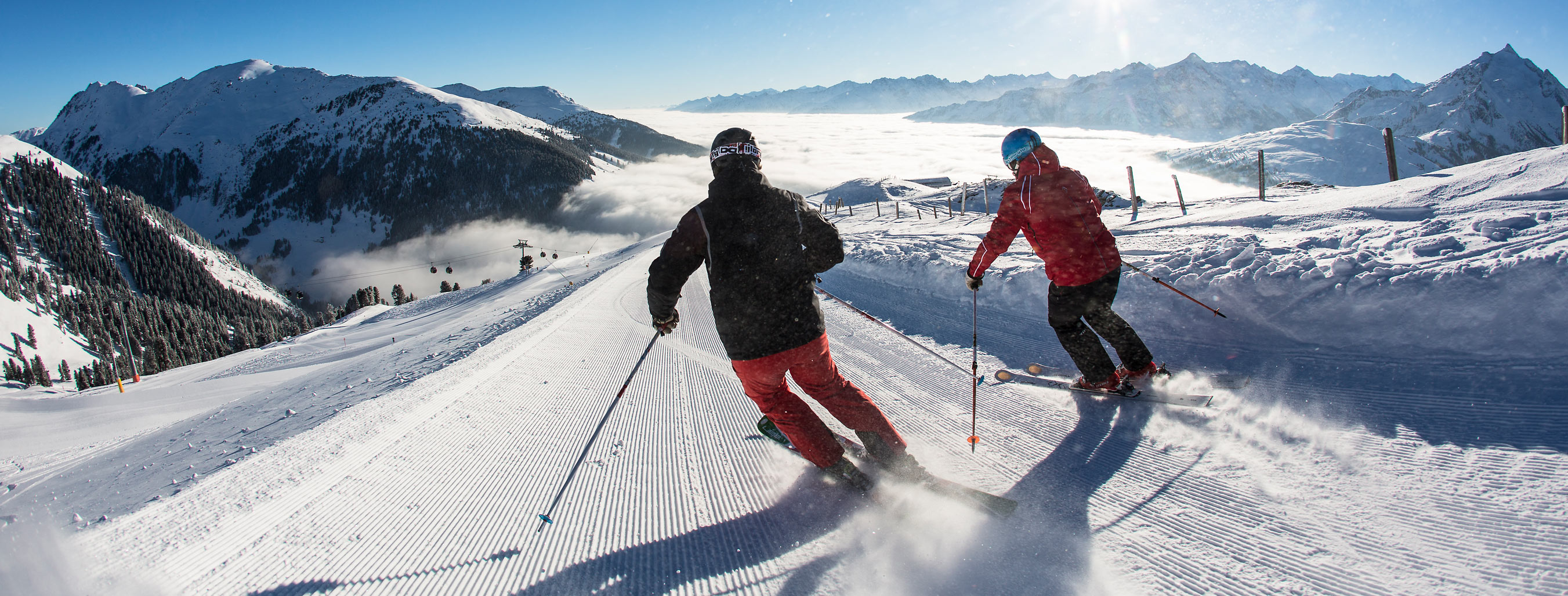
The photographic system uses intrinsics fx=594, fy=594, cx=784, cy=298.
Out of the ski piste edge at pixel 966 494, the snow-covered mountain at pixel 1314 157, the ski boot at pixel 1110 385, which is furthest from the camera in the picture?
the snow-covered mountain at pixel 1314 157

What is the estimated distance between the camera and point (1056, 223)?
3.94 metres

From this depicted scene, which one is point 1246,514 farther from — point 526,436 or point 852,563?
point 526,436

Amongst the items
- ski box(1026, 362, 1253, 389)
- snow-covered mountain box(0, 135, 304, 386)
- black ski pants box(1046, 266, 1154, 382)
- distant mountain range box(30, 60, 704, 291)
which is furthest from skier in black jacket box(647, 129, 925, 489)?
distant mountain range box(30, 60, 704, 291)

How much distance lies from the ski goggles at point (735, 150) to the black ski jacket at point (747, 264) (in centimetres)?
8

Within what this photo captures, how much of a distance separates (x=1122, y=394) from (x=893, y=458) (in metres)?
1.88

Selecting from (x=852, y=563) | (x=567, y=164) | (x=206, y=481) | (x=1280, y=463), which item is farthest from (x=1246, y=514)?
(x=567, y=164)

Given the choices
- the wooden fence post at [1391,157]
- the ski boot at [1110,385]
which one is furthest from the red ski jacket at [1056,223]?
the wooden fence post at [1391,157]

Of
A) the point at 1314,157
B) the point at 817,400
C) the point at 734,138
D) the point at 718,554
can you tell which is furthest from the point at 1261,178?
the point at 1314,157

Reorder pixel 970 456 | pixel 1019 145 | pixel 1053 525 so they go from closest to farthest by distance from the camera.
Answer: pixel 1053 525, pixel 970 456, pixel 1019 145

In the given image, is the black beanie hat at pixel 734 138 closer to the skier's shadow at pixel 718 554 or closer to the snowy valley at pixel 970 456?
the snowy valley at pixel 970 456

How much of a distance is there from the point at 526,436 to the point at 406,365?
3.31m

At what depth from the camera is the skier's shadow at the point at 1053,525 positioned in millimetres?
2318

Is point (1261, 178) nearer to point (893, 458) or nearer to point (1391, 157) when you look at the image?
point (1391, 157)

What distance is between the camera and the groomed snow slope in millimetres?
2326
